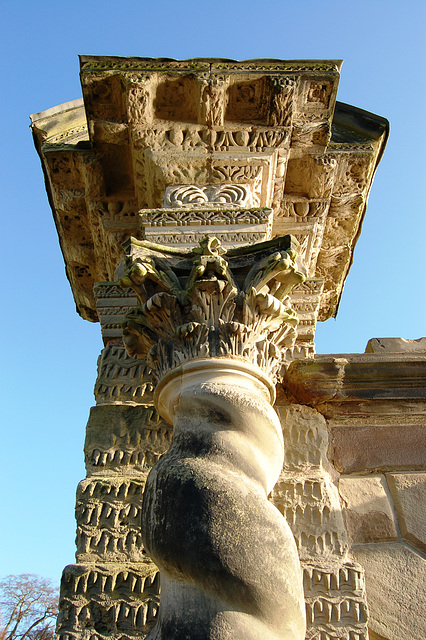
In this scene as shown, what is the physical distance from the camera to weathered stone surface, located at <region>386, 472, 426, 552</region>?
2.96 metres

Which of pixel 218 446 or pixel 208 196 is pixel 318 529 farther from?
pixel 208 196

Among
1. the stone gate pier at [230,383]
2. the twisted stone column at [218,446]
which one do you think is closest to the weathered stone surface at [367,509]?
the stone gate pier at [230,383]

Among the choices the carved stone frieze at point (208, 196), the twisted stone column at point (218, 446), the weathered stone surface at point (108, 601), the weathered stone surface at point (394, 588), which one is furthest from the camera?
the carved stone frieze at point (208, 196)

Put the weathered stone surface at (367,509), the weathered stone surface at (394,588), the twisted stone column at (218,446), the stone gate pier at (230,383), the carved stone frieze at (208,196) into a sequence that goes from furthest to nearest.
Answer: the carved stone frieze at (208,196)
the weathered stone surface at (367,509)
the weathered stone surface at (394,588)
the stone gate pier at (230,383)
the twisted stone column at (218,446)

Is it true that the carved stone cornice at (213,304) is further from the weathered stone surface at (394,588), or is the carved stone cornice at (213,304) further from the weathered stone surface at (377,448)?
the weathered stone surface at (394,588)

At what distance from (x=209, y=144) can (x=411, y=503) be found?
2.66m

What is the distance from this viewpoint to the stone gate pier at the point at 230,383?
203cm

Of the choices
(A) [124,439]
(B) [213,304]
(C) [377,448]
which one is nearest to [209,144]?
(B) [213,304]

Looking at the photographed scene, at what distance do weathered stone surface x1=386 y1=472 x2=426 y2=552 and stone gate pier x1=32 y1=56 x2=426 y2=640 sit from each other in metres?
0.01

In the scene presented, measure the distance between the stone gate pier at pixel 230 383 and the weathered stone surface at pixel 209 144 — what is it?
14 mm

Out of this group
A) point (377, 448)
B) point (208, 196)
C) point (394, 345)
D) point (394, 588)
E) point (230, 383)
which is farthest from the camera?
point (394, 345)

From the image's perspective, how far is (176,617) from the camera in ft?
6.24

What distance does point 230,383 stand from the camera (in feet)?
8.29

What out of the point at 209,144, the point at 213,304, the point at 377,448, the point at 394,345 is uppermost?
the point at 209,144
